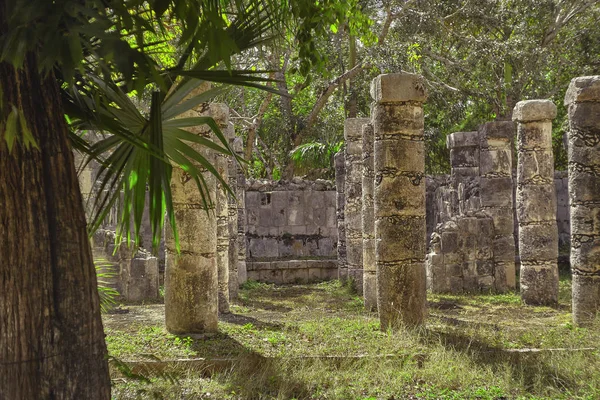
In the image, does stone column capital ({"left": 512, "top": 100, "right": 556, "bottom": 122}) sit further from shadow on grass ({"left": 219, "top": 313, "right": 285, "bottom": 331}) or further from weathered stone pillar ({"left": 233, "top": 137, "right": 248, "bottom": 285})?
weathered stone pillar ({"left": 233, "top": 137, "right": 248, "bottom": 285})

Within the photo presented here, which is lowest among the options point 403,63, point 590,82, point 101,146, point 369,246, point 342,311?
point 342,311

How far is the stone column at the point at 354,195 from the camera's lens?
15.6 m

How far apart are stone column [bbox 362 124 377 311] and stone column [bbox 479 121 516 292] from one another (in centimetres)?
320

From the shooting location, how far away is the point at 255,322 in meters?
11.5

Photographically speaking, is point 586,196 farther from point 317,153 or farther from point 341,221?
point 317,153

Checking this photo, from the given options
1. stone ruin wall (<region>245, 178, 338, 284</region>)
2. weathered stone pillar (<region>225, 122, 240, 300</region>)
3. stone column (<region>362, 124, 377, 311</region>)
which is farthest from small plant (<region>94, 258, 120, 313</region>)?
stone ruin wall (<region>245, 178, 338, 284</region>)

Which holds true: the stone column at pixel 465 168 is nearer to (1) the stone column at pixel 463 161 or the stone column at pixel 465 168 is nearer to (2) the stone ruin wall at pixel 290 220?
(1) the stone column at pixel 463 161

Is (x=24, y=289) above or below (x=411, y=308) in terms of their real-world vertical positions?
above

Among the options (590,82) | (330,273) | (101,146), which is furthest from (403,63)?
(101,146)

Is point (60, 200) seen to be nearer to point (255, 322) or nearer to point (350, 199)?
point (255, 322)

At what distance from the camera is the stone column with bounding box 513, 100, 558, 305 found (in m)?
13.6

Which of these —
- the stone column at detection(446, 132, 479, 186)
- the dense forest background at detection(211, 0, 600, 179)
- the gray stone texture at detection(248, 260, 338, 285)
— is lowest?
the gray stone texture at detection(248, 260, 338, 285)

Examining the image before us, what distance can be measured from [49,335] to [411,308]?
6.02m

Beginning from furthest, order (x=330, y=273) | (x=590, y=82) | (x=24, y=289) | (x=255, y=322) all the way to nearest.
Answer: (x=330, y=273) < (x=255, y=322) < (x=590, y=82) < (x=24, y=289)
